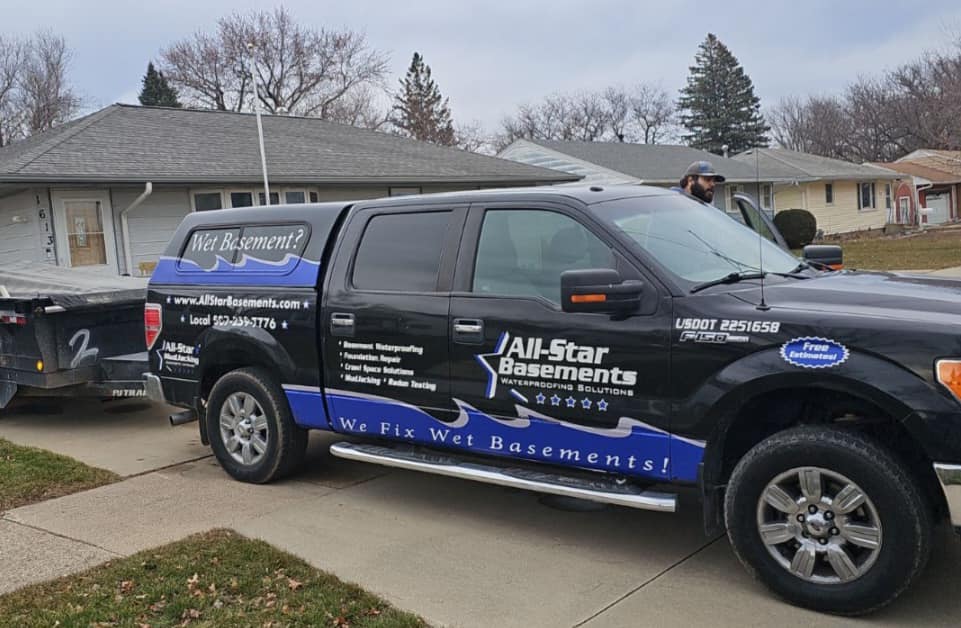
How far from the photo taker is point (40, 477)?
6.43m

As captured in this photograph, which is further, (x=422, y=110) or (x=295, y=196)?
(x=422, y=110)

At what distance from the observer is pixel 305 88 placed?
47281mm

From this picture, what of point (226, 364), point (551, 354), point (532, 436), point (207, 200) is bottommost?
point (532, 436)

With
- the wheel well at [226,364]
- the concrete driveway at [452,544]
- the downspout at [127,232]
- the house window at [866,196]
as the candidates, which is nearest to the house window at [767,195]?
the house window at [866,196]

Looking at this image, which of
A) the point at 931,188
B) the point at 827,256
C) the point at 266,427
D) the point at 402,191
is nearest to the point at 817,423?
the point at 827,256

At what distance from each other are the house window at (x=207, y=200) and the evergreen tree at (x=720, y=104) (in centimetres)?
5273

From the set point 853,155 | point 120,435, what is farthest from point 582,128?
point 120,435

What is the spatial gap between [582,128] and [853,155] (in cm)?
2127

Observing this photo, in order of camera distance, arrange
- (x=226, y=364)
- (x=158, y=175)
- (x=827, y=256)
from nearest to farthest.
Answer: (x=827, y=256)
(x=226, y=364)
(x=158, y=175)

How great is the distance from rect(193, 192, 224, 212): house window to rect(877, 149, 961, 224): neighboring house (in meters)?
38.7

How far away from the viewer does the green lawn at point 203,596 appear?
4.01 meters

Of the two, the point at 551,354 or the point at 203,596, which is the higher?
the point at 551,354

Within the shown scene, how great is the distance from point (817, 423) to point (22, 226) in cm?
1543

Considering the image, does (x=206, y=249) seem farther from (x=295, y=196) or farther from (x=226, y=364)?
(x=295, y=196)
